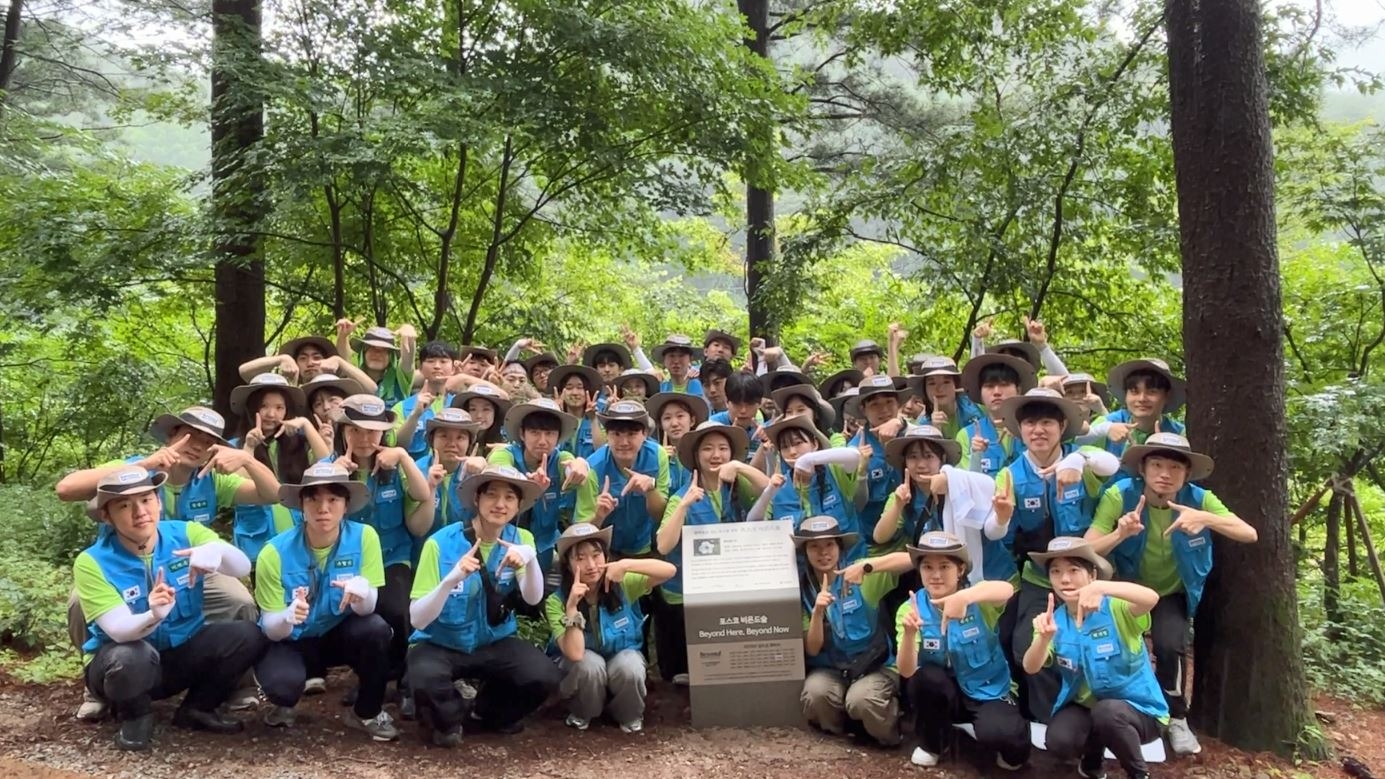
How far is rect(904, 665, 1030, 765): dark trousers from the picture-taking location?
16.5ft

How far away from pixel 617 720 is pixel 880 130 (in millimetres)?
12533

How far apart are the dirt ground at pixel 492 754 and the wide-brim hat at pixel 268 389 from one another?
6.43 ft

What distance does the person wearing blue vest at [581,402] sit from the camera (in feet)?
24.1

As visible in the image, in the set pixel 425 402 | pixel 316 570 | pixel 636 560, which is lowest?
pixel 636 560

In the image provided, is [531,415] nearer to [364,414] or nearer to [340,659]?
[364,414]

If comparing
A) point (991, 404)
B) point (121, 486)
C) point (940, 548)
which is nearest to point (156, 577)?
point (121, 486)

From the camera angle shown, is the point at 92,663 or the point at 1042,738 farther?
the point at 1042,738

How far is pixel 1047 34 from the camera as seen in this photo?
959 centimetres

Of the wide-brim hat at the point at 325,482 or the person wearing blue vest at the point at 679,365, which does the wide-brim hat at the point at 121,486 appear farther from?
the person wearing blue vest at the point at 679,365

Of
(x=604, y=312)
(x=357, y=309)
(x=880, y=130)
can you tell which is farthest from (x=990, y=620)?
(x=604, y=312)

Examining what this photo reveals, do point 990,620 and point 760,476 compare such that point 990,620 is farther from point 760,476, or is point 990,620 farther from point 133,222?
point 133,222

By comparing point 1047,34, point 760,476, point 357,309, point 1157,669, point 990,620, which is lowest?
point 1157,669

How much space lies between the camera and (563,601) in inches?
Result: 223

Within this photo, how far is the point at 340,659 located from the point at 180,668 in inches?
32.2
